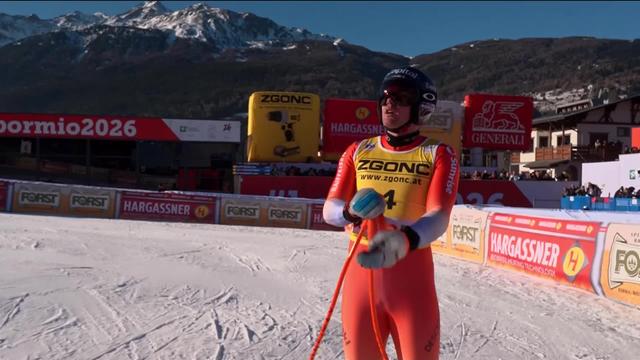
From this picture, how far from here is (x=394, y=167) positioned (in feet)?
10.2

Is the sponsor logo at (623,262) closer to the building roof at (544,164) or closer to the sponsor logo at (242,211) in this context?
the sponsor logo at (242,211)

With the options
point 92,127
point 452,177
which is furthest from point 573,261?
point 92,127

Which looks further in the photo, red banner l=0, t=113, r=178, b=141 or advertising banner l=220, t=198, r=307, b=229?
red banner l=0, t=113, r=178, b=141

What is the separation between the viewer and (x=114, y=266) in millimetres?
8844

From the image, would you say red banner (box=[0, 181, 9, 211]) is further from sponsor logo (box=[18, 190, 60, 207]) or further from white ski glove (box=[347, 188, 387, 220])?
white ski glove (box=[347, 188, 387, 220])

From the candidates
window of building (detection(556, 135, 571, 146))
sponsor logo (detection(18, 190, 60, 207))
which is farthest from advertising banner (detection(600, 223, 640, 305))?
window of building (detection(556, 135, 571, 146))

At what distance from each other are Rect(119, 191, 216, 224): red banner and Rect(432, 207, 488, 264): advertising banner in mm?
8921

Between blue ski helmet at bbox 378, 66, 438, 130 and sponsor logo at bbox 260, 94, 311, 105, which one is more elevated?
sponsor logo at bbox 260, 94, 311, 105

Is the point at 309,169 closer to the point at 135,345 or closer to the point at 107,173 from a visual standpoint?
the point at 107,173

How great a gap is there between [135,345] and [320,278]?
4186mm

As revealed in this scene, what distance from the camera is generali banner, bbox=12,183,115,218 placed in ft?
62.4

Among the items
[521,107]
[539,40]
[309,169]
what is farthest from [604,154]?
[539,40]

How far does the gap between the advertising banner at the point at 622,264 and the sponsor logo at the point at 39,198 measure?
55.3 ft

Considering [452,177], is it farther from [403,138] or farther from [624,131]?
[624,131]
